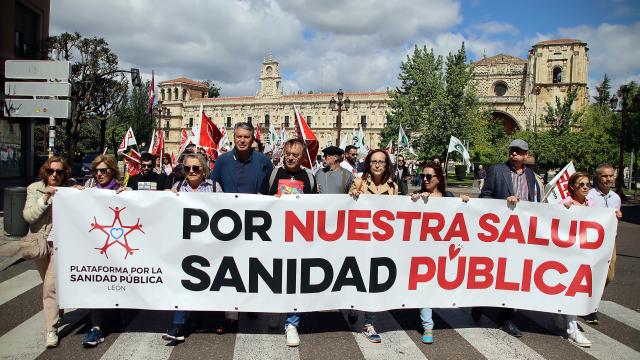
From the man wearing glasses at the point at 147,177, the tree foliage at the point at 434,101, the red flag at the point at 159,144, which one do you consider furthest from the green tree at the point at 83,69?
the tree foliage at the point at 434,101

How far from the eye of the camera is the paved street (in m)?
4.44

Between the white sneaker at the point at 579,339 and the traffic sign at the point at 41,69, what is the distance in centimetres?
1034

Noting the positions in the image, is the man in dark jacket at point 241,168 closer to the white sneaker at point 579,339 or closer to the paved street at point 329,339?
the paved street at point 329,339

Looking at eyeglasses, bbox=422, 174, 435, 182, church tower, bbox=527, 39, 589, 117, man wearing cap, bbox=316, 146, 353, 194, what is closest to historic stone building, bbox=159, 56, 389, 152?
church tower, bbox=527, 39, 589, 117

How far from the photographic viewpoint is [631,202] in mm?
24672

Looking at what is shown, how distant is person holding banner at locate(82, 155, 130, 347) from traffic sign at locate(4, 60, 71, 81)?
6.38 meters

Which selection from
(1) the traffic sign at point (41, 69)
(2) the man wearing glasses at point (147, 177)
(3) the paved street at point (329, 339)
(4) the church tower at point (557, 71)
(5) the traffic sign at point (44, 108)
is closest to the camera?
(3) the paved street at point (329, 339)

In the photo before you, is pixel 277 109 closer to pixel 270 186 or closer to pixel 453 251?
pixel 270 186

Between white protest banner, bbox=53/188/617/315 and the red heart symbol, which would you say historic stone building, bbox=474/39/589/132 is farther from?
the red heart symbol

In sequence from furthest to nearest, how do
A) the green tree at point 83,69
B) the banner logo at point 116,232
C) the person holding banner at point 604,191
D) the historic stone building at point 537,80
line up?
the historic stone building at point 537,80 → the green tree at point 83,69 → the person holding banner at point 604,191 → the banner logo at point 116,232

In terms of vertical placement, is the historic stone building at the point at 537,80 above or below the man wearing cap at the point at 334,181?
above

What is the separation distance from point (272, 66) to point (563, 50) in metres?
49.8

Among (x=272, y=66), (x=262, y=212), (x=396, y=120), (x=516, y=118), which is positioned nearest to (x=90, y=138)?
(x=396, y=120)

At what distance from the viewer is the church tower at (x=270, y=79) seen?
299ft
